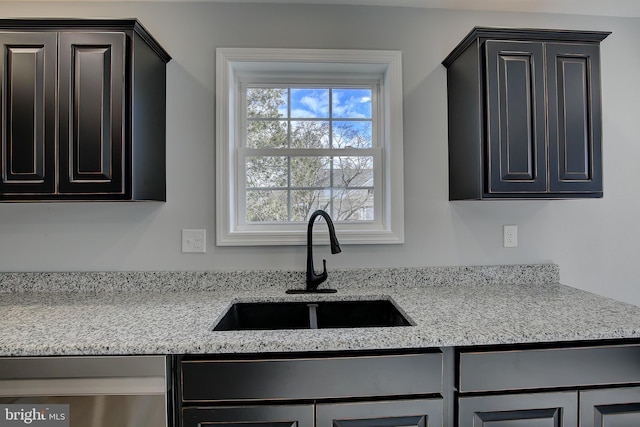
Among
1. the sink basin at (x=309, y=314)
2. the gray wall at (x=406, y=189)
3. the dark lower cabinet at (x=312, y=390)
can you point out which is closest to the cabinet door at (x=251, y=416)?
the dark lower cabinet at (x=312, y=390)

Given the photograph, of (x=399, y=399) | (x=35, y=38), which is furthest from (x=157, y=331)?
(x=35, y=38)

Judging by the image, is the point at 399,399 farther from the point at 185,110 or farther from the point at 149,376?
the point at 185,110

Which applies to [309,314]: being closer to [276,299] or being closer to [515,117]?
[276,299]

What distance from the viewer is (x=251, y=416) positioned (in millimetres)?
1050

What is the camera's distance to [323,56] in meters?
1.77

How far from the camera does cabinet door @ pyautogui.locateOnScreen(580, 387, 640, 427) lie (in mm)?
1123

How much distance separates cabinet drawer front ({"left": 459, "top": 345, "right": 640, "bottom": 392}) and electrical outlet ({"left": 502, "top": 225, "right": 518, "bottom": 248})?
740mm

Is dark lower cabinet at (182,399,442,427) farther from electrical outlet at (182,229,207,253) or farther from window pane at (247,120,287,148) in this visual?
window pane at (247,120,287,148)

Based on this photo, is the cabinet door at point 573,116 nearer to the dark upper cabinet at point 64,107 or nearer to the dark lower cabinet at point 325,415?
the dark lower cabinet at point 325,415

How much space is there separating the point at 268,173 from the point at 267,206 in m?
0.19

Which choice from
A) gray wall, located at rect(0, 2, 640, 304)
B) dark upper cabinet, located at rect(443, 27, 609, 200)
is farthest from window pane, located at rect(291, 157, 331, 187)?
dark upper cabinet, located at rect(443, 27, 609, 200)

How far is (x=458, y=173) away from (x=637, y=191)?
1.08 m

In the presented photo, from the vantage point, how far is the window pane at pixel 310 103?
1.93 metres

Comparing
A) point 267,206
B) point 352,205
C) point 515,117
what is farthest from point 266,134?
point 515,117
